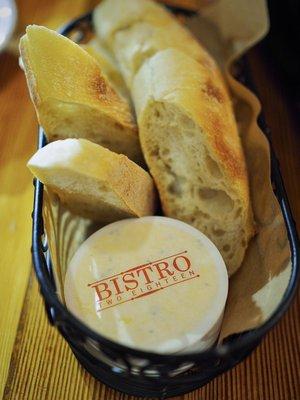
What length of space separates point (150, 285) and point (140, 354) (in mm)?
117

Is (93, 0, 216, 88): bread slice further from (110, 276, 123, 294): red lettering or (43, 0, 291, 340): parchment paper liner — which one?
(110, 276, 123, 294): red lettering

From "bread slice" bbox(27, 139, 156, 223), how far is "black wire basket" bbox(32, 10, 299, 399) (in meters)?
0.04

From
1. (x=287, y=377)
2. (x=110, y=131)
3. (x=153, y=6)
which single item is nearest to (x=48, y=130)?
(x=110, y=131)

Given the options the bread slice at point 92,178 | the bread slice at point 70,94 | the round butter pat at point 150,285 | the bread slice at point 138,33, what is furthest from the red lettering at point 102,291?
the bread slice at point 138,33

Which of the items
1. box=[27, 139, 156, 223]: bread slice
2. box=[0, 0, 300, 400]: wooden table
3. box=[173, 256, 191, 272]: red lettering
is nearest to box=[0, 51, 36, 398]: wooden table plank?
box=[0, 0, 300, 400]: wooden table

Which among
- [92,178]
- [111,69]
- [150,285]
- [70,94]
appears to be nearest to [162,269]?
[150,285]

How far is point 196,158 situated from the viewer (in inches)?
25.9

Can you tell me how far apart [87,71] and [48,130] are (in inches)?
3.8

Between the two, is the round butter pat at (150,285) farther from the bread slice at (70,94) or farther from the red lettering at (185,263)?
the bread slice at (70,94)

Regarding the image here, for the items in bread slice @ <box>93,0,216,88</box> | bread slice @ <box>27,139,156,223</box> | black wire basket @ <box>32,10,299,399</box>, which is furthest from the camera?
bread slice @ <box>93,0,216,88</box>

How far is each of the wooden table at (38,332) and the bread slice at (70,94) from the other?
0.16 meters

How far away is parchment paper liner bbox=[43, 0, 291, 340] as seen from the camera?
59 cm

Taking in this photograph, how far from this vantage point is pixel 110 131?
2.30 ft

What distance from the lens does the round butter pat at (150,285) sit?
0.54m
